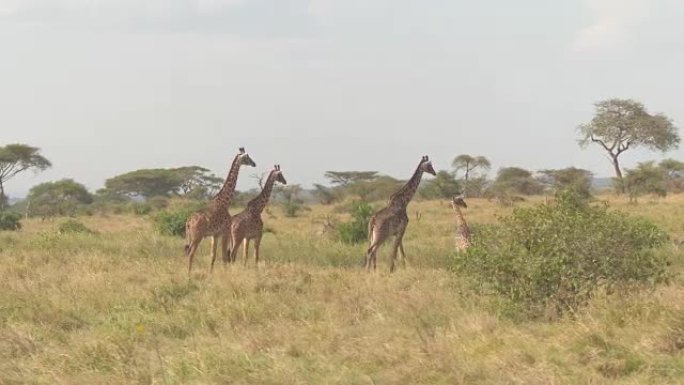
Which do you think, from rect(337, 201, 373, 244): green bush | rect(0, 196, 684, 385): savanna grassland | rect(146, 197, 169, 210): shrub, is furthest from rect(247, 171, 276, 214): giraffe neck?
rect(146, 197, 169, 210): shrub

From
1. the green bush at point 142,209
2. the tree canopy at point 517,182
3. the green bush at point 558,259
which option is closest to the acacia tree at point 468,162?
the tree canopy at point 517,182

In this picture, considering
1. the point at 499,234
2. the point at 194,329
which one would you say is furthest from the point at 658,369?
the point at 194,329

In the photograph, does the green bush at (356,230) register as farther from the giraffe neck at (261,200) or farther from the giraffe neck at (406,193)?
the giraffe neck at (261,200)

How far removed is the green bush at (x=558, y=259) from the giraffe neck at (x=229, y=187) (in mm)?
5146

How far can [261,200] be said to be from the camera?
12070 millimetres

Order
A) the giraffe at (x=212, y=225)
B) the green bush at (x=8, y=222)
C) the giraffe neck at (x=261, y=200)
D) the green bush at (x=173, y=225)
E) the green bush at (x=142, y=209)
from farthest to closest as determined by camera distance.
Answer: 1. the green bush at (x=142, y=209)
2. the green bush at (x=8, y=222)
3. the green bush at (x=173, y=225)
4. the giraffe neck at (x=261, y=200)
5. the giraffe at (x=212, y=225)

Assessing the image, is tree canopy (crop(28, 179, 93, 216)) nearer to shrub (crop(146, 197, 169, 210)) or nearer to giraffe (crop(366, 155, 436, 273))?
shrub (crop(146, 197, 169, 210))

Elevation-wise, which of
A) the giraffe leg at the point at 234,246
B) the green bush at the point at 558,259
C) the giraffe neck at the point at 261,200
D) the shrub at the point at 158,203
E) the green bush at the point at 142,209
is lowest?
the green bush at the point at 142,209

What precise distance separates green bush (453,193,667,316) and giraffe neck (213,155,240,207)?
5.15 m

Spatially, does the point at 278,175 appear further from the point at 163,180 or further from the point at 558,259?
the point at 163,180

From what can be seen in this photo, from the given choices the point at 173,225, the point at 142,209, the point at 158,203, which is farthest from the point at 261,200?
the point at 158,203

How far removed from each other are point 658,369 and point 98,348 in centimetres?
421

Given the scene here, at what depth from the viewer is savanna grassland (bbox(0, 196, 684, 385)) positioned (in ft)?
16.9

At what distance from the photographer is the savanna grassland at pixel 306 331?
16.9 feet
